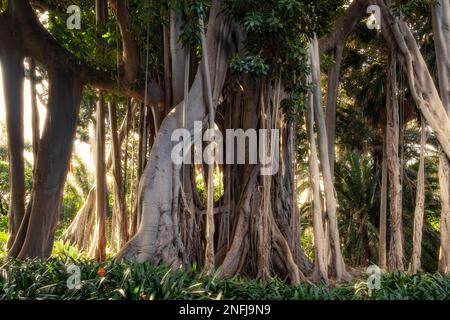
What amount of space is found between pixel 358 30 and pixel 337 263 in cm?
496

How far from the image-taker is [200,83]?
5707mm

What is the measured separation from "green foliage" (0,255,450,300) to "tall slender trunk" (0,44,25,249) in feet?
6.06

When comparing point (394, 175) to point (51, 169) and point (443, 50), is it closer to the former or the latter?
point (443, 50)

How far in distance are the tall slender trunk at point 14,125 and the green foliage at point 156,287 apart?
1.85 m

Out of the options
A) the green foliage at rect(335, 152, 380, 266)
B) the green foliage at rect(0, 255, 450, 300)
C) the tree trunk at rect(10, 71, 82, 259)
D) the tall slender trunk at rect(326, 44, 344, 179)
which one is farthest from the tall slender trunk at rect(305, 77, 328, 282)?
the green foliage at rect(335, 152, 380, 266)

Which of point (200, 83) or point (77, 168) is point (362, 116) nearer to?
point (200, 83)

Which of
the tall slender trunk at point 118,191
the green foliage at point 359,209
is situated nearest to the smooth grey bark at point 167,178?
the tall slender trunk at point 118,191

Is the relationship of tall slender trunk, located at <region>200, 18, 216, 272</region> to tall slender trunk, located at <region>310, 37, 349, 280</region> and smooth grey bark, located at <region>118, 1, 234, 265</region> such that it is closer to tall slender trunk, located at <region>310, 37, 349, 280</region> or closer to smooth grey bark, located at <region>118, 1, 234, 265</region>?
smooth grey bark, located at <region>118, 1, 234, 265</region>

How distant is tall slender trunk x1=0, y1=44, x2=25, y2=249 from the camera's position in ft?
19.3

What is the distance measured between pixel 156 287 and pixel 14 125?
3483mm

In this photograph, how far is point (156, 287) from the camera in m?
→ 3.56

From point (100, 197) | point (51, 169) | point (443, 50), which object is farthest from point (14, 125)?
point (443, 50)

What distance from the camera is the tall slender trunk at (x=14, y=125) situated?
19.3 ft
